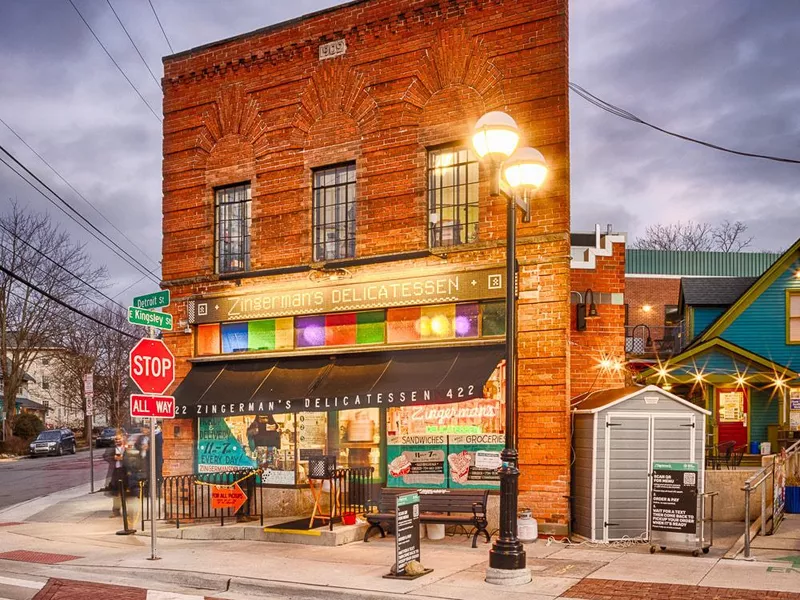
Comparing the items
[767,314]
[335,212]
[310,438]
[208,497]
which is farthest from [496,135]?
[767,314]

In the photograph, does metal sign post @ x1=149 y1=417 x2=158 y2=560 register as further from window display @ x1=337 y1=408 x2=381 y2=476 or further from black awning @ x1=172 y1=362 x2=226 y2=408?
black awning @ x1=172 y1=362 x2=226 y2=408

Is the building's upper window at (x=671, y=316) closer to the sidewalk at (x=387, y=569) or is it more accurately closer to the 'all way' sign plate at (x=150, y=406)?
the sidewalk at (x=387, y=569)

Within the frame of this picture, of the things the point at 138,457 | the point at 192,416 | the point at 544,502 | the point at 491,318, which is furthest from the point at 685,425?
the point at 138,457

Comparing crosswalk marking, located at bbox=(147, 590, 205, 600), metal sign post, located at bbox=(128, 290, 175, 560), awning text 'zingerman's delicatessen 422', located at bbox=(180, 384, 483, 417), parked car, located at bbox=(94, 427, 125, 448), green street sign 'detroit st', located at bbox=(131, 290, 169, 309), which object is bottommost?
parked car, located at bbox=(94, 427, 125, 448)

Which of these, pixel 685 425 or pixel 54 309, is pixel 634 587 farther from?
pixel 54 309

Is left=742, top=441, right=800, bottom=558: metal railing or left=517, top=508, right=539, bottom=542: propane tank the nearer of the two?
left=742, top=441, right=800, bottom=558: metal railing

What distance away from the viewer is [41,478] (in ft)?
99.0

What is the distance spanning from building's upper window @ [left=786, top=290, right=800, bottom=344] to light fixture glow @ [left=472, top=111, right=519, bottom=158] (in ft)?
68.0

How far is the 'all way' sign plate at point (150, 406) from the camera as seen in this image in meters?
11.8

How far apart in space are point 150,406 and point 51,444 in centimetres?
3864

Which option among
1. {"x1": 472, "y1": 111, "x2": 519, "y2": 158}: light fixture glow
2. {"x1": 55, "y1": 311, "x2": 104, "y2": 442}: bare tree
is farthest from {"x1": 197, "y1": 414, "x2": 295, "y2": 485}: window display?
{"x1": 55, "y1": 311, "x2": 104, "y2": 442}: bare tree

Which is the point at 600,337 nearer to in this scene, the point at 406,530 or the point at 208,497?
the point at 406,530

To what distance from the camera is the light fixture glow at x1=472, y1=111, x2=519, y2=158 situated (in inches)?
415

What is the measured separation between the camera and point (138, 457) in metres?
19.5
